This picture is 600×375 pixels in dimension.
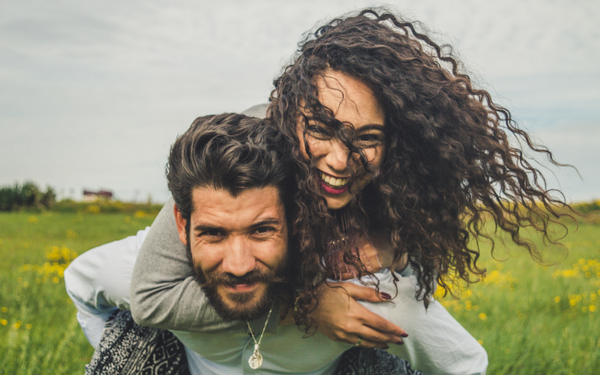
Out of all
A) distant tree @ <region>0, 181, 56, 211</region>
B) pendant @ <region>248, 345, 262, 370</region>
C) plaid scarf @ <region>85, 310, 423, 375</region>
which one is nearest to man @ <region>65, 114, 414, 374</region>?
pendant @ <region>248, 345, 262, 370</region>

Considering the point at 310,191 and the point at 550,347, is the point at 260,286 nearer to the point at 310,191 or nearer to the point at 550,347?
the point at 310,191

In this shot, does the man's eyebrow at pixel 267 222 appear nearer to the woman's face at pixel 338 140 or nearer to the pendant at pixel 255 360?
the woman's face at pixel 338 140

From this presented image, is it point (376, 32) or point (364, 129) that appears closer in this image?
point (364, 129)

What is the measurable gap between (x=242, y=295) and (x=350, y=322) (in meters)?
0.61

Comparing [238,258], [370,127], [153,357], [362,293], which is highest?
[370,127]

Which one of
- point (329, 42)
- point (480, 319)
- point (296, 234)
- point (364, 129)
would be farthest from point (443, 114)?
point (480, 319)

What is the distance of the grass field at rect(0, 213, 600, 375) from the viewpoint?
372cm

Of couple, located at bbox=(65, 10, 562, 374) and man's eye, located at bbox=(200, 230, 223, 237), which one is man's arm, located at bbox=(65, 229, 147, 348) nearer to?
couple, located at bbox=(65, 10, 562, 374)

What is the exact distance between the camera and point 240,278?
2.46m

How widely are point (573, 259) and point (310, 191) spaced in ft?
26.0

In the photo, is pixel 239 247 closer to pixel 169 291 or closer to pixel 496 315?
pixel 169 291

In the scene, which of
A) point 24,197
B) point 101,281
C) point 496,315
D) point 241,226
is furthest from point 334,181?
point 24,197

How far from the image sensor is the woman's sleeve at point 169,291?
8.30 feet

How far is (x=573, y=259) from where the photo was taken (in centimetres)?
862
